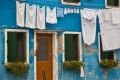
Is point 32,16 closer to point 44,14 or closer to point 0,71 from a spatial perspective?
point 44,14

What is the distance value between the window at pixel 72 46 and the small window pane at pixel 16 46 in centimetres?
196

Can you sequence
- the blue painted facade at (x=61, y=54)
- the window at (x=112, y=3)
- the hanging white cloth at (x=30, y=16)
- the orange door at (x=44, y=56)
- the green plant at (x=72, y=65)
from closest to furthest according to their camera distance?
the blue painted facade at (x=61, y=54)
the hanging white cloth at (x=30, y=16)
the orange door at (x=44, y=56)
the green plant at (x=72, y=65)
the window at (x=112, y=3)

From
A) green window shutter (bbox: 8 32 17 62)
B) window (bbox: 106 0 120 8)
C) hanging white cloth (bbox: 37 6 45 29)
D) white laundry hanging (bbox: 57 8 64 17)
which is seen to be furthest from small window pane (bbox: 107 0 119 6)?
green window shutter (bbox: 8 32 17 62)

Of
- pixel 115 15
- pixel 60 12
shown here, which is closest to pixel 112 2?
pixel 115 15

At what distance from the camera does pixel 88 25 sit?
1766 cm

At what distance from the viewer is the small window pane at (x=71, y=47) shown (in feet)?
56.5

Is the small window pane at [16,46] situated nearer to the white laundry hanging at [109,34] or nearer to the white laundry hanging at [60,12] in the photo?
the white laundry hanging at [60,12]

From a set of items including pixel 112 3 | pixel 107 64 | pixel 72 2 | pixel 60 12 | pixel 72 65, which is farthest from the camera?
pixel 112 3

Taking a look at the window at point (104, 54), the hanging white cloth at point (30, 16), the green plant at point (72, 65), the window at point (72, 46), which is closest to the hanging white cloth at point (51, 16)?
the hanging white cloth at point (30, 16)

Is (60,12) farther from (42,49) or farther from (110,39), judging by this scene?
(110,39)

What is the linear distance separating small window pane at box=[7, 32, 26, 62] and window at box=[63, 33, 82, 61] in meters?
1.96

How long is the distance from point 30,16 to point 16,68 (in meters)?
2.11

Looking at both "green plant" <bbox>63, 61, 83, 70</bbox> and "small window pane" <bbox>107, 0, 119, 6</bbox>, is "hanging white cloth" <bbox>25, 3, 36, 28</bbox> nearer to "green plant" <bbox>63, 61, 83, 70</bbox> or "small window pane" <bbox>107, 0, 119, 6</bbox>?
"green plant" <bbox>63, 61, 83, 70</bbox>

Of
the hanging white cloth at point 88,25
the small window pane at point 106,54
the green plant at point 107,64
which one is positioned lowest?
the green plant at point 107,64
